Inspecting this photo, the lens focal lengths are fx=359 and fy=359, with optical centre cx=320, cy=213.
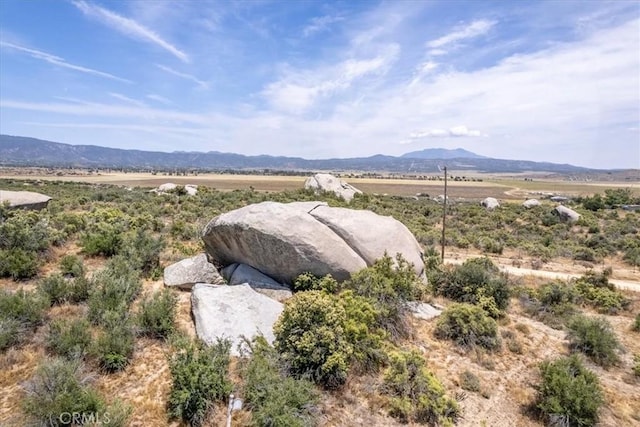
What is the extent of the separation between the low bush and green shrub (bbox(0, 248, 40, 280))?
17474 millimetres

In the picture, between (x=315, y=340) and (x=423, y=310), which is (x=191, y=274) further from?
(x=423, y=310)

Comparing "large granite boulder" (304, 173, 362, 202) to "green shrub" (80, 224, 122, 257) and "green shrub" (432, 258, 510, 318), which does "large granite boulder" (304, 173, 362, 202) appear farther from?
"green shrub" (80, 224, 122, 257)

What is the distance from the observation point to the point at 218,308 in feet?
33.7

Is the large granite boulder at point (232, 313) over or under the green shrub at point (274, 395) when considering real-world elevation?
over

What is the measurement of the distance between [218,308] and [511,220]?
116ft

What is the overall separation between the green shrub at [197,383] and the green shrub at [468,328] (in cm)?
688

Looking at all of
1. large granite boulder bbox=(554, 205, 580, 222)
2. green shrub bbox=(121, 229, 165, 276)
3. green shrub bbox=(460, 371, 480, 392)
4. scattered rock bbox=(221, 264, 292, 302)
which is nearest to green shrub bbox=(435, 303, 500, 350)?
green shrub bbox=(460, 371, 480, 392)

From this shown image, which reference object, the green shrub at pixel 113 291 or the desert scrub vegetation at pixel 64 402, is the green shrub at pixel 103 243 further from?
the desert scrub vegetation at pixel 64 402

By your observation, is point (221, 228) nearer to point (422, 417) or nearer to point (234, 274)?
point (234, 274)

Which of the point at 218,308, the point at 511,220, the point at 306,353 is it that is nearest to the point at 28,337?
the point at 218,308

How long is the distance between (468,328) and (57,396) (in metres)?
10.3

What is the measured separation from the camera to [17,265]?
11680mm

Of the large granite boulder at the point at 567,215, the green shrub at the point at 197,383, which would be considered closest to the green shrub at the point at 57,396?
the green shrub at the point at 197,383

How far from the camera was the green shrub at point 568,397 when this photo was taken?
7922 mm
